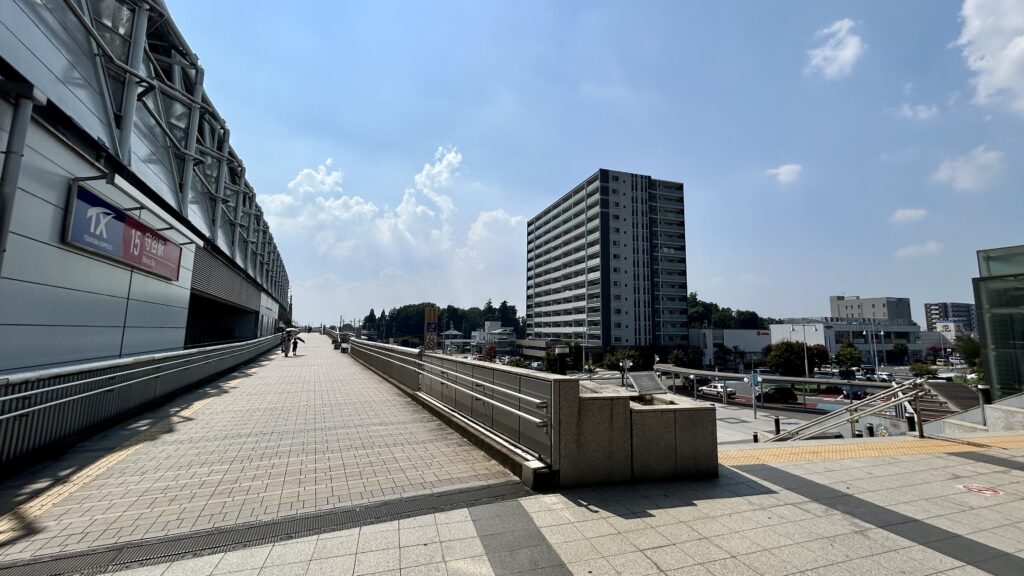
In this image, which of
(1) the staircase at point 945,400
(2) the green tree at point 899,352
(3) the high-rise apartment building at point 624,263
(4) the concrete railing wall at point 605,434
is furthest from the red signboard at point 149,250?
(2) the green tree at point 899,352

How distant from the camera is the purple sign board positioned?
9.43 metres

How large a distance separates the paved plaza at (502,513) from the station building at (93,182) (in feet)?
16.0

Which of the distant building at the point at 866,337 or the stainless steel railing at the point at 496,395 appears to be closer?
the stainless steel railing at the point at 496,395

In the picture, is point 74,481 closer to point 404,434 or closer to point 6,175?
point 404,434

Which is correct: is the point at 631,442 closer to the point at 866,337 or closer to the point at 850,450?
→ the point at 850,450

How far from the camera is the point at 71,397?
604 centimetres

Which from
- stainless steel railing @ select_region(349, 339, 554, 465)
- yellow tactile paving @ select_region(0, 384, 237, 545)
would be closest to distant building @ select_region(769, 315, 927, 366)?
stainless steel railing @ select_region(349, 339, 554, 465)

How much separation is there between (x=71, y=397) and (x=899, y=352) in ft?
396

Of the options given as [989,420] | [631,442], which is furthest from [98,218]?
[989,420]

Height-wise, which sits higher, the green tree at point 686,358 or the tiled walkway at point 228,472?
the tiled walkway at point 228,472

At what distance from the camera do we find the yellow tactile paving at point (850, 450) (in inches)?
241

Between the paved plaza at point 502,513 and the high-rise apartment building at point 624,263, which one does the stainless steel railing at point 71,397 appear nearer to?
the paved plaza at point 502,513

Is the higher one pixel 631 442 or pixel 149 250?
pixel 149 250

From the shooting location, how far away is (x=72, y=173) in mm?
9477
